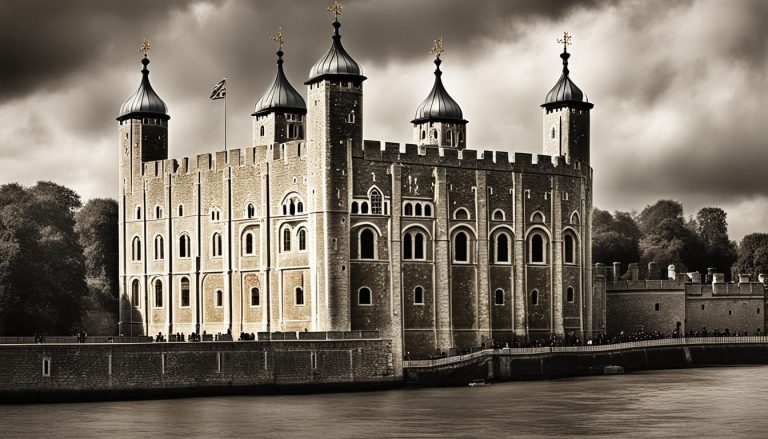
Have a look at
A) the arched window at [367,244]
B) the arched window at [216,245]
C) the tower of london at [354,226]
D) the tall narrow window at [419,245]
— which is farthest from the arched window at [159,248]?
the tall narrow window at [419,245]

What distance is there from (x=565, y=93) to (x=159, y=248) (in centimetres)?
2593

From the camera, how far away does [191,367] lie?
66.2 meters

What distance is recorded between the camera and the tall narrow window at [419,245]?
80938 mm

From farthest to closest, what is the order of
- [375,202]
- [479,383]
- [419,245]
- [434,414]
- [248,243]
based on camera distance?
1. [248,243]
2. [419,245]
3. [375,202]
4. [479,383]
5. [434,414]

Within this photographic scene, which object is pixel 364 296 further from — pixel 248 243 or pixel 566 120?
pixel 566 120

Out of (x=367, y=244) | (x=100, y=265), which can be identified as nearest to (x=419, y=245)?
(x=367, y=244)

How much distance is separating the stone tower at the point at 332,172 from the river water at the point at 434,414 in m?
7.62

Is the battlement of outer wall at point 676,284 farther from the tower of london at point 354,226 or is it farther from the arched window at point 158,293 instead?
the arched window at point 158,293

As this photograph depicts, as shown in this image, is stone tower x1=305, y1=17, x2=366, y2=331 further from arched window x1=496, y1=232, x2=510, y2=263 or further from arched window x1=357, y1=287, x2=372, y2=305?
arched window x1=496, y1=232, x2=510, y2=263

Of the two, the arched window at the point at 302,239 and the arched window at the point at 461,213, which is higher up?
the arched window at the point at 461,213

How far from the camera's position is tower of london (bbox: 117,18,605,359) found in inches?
3059

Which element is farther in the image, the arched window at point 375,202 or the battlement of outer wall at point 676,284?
the battlement of outer wall at point 676,284

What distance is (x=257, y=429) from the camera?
54.6 meters

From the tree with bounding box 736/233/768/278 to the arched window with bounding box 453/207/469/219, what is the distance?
51.9 m
